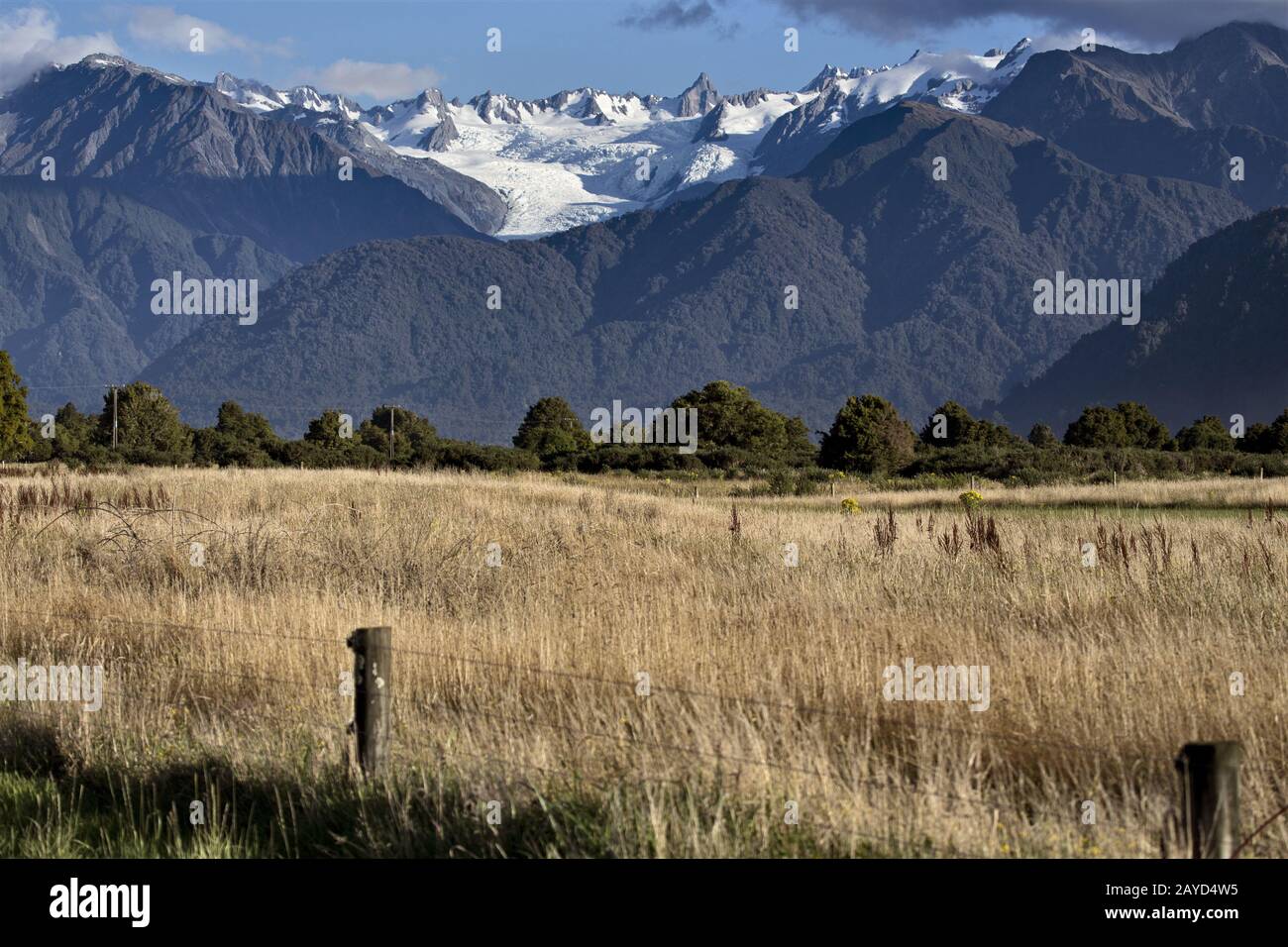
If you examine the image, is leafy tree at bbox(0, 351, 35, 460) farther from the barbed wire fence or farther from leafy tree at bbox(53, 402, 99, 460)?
the barbed wire fence

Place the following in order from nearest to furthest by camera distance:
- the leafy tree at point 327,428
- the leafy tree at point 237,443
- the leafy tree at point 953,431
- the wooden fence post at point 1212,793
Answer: the wooden fence post at point 1212,793, the leafy tree at point 237,443, the leafy tree at point 327,428, the leafy tree at point 953,431

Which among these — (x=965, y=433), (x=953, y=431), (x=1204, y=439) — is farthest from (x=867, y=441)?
(x=1204, y=439)

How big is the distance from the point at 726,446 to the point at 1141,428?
38720 millimetres

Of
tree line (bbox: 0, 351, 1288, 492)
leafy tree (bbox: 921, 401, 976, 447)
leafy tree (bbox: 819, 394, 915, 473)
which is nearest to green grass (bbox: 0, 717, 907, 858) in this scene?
tree line (bbox: 0, 351, 1288, 492)

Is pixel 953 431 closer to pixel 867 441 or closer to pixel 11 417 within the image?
pixel 867 441

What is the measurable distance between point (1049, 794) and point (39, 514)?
19.5 metres

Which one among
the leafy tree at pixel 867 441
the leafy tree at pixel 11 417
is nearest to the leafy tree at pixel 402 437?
the leafy tree at pixel 11 417

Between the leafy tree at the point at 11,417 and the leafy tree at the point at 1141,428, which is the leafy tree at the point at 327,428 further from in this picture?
the leafy tree at the point at 1141,428

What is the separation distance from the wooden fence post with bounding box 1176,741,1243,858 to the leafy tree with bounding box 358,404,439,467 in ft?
210

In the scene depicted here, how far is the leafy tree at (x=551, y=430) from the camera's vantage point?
337 ft

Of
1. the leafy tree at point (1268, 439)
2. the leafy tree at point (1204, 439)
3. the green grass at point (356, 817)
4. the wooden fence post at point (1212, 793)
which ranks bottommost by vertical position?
the green grass at point (356, 817)

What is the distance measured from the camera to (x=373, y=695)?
7.61m

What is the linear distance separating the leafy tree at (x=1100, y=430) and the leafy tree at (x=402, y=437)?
150ft

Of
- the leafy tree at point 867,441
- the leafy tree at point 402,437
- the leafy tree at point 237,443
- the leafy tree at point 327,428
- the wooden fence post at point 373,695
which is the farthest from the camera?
the leafy tree at point 327,428
